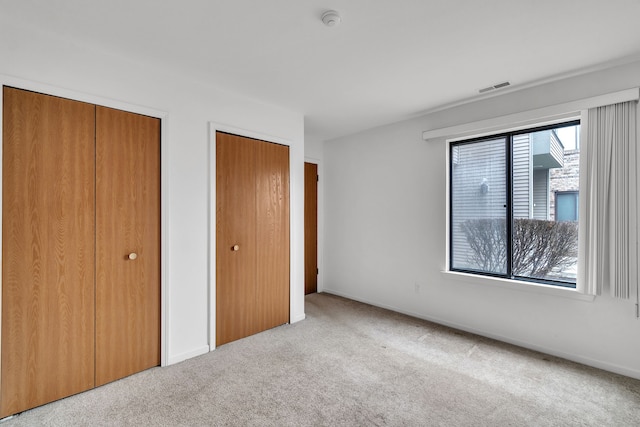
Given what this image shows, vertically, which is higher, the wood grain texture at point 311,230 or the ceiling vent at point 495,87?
the ceiling vent at point 495,87

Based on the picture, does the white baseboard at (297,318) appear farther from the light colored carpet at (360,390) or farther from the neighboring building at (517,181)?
the neighboring building at (517,181)

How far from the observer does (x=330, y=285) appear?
5012mm

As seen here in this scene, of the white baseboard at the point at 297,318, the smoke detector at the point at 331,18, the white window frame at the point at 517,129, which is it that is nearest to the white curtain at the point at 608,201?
the white window frame at the point at 517,129

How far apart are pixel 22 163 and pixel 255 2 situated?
1780 millimetres

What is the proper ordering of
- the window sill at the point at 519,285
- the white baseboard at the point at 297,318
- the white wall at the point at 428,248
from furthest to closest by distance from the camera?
the white baseboard at the point at 297,318 → the window sill at the point at 519,285 → the white wall at the point at 428,248

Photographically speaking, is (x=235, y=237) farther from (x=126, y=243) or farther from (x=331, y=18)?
(x=331, y=18)

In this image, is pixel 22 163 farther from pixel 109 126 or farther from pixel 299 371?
pixel 299 371

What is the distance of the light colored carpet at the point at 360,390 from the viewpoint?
6.40ft

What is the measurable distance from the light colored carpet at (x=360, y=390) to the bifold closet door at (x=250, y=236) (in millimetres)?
314

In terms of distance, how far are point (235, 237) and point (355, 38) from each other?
81.2 inches

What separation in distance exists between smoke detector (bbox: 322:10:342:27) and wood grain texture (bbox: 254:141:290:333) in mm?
1610

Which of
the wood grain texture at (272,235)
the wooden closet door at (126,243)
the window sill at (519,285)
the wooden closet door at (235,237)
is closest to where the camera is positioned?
the wooden closet door at (126,243)

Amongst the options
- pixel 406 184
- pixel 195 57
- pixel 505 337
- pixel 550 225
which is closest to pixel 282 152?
pixel 195 57

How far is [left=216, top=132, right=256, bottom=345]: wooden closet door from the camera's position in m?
3.01
